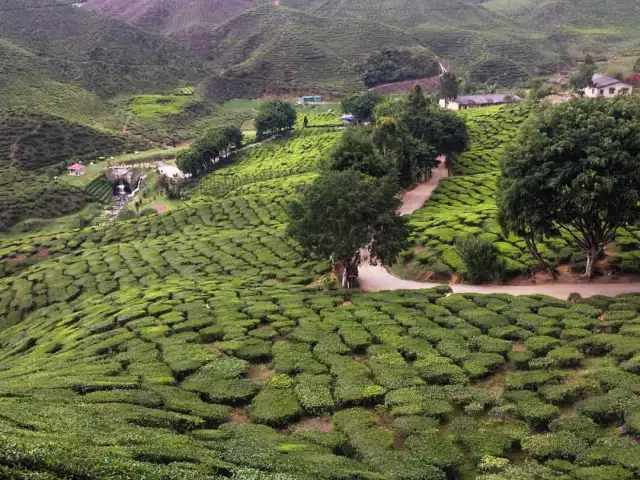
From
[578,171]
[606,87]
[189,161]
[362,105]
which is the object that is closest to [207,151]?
[189,161]

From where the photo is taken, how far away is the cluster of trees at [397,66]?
381 feet

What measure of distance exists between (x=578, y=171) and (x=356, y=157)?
15.2 m

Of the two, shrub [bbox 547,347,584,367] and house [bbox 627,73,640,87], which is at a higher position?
house [bbox 627,73,640,87]

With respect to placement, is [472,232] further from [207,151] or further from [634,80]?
[634,80]

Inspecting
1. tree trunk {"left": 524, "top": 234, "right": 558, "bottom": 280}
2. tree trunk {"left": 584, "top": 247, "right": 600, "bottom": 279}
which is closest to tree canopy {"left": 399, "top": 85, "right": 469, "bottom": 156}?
tree trunk {"left": 524, "top": 234, "right": 558, "bottom": 280}

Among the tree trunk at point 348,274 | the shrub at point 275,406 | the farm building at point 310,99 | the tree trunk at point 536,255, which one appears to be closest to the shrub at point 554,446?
the shrub at point 275,406

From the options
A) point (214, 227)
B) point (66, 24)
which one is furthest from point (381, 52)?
point (214, 227)

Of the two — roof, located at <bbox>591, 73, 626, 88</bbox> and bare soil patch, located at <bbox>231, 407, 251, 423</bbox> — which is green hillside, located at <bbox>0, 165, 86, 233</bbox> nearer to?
bare soil patch, located at <bbox>231, 407, 251, 423</bbox>

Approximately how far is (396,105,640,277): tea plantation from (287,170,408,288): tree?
135 inches

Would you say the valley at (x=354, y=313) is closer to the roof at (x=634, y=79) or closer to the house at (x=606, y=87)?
the roof at (x=634, y=79)

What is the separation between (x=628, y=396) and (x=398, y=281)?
53.7 feet

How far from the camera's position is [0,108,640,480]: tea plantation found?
1245cm

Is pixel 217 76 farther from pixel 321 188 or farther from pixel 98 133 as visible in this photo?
pixel 321 188

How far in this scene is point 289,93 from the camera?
11812 cm
